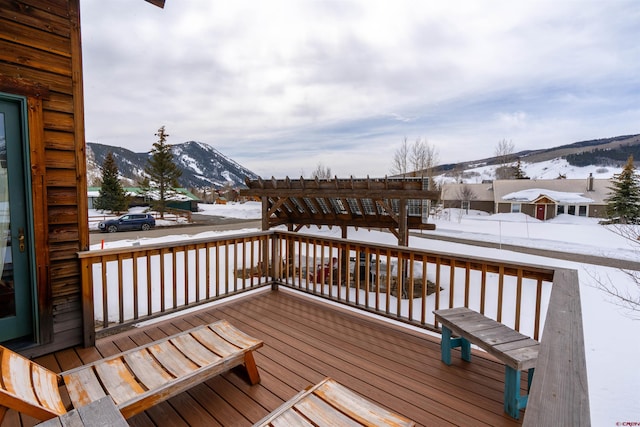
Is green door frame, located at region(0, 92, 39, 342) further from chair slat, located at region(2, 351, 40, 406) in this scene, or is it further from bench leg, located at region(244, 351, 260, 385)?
bench leg, located at region(244, 351, 260, 385)

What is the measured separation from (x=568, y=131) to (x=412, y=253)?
1779 inches

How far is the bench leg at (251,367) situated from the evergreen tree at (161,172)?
2792 centimetres

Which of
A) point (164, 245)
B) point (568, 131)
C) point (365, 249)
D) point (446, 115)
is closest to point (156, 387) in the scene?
point (164, 245)

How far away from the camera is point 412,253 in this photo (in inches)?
128

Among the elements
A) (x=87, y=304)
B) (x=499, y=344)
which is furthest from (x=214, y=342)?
(x=499, y=344)

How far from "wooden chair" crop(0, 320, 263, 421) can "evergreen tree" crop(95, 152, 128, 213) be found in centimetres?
2966

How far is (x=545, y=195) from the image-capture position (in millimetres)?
27266

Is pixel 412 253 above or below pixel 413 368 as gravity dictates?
above

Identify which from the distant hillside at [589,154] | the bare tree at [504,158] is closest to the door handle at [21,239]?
the bare tree at [504,158]

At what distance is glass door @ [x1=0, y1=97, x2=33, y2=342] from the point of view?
2498mm

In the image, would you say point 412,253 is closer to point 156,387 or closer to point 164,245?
point 156,387

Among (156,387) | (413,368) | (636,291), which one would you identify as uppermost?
(156,387)

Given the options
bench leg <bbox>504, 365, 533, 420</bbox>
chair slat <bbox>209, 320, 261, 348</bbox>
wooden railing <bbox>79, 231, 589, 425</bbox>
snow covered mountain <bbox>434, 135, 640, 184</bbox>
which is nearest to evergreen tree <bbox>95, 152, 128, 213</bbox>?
wooden railing <bbox>79, 231, 589, 425</bbox>

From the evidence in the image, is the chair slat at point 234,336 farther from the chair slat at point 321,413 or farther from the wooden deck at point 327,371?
the chair slat at point 321,413
